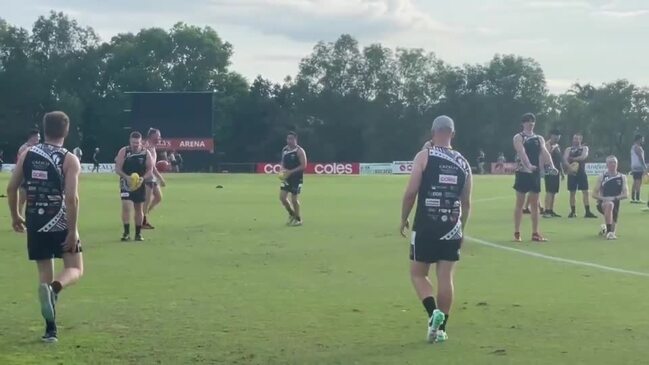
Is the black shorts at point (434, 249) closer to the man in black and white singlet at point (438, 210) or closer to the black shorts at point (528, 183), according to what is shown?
the man in black and white singlet at point (438, 210)

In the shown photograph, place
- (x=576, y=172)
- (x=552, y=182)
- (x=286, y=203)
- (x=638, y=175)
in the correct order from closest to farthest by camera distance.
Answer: (x=286, y=203) < (x=552, y=182) < (x=576, y=172) < (x=638, y=175)

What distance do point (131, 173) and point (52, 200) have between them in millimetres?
10216

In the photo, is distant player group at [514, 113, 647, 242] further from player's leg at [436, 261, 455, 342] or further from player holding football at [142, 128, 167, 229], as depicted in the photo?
player's leg at [436, 261, 455, 342]

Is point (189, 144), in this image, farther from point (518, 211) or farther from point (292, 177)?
point (518, 211)

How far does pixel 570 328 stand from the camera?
9609 mm

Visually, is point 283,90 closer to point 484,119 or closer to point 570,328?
point 484,119

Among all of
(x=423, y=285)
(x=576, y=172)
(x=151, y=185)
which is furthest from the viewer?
(x=576, y=172)

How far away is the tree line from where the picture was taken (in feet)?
330

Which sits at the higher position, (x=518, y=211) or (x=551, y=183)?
(x=551, y=183)

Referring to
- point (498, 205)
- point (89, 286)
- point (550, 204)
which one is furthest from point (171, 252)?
point (498, 205)

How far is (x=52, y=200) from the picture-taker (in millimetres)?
8891

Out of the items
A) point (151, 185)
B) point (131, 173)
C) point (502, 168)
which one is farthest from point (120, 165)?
point (502, 168)

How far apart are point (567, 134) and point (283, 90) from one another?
30.3 meters

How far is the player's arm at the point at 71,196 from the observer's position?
8.75m
